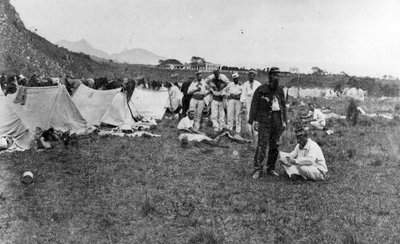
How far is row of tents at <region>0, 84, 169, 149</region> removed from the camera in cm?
899

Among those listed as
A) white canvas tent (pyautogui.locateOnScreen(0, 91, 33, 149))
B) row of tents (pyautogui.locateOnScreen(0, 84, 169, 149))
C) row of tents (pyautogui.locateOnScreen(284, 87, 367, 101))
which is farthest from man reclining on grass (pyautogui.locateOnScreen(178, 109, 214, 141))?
row of tents (pyautogui.locateOnScreen(284, 87, 367, 101))

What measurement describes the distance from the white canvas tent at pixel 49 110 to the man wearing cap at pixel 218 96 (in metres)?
3.80

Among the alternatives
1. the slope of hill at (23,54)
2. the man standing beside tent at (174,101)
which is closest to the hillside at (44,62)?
the slope of hill at (23,54)

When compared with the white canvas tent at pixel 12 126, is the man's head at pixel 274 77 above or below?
above

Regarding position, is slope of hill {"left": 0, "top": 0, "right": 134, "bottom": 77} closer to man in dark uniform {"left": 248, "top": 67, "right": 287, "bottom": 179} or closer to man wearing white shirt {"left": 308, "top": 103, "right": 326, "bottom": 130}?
man wearing white shirt {"left": 308, "top": 103, "right": 326, "bottom": 130}

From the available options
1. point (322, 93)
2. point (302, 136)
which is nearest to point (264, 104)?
point (302, 136)

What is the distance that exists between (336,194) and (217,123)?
242 inches

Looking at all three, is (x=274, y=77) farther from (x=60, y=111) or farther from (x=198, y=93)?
(x=60, y=111)

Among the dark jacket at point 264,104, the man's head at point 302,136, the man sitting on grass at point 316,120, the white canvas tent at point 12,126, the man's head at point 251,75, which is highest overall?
the man's head at point 251,75

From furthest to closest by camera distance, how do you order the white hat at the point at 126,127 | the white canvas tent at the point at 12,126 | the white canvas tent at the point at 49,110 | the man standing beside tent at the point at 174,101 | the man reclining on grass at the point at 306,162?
the man standing beside tent at the point at 174,101 < the white hat at the point at 126,127 < the white canvas tent at the point at 49,110 < the white canvas tent at the point at 12,126 < the man reclining on grass at the point at 306,162

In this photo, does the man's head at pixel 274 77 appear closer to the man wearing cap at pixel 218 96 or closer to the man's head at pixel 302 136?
the man's head at pixel 302 136

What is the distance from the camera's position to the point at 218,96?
11.5 m

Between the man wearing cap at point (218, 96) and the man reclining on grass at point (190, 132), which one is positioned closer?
the man reclining on grass at point (190, 132)

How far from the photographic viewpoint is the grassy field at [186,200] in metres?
4.55
